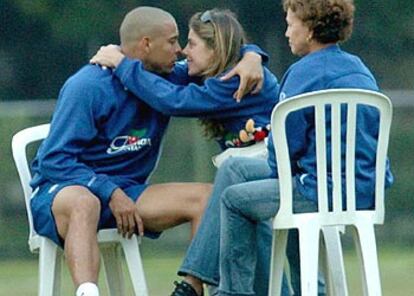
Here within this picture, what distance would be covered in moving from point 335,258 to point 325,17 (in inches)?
30.6

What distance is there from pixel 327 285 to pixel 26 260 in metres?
5.32

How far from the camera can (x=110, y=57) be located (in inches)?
261

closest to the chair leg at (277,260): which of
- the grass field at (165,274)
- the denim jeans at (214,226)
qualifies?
the denim jeans at (214,226)

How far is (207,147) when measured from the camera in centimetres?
1117

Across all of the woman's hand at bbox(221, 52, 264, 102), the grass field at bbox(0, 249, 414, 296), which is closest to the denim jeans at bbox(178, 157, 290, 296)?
the woman's hand at bbox(221, 52, 264, 102)

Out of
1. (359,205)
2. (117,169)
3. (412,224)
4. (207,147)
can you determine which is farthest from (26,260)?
(359,205)

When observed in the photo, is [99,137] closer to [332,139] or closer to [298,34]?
[298,34]

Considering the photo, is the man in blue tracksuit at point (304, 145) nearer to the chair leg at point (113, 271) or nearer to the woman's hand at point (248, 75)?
Answer: the woman's hand at point (248, 75)

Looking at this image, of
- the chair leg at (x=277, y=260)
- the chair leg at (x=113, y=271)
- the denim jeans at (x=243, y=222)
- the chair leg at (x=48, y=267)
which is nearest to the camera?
the denim jeans at (x=243, y=222)

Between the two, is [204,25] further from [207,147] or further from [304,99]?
[207,147]

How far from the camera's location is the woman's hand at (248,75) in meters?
6.47

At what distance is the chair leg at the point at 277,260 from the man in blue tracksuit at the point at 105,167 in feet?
1.30

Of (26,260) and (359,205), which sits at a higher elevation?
(359,205)

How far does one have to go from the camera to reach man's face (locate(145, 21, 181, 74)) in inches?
263
